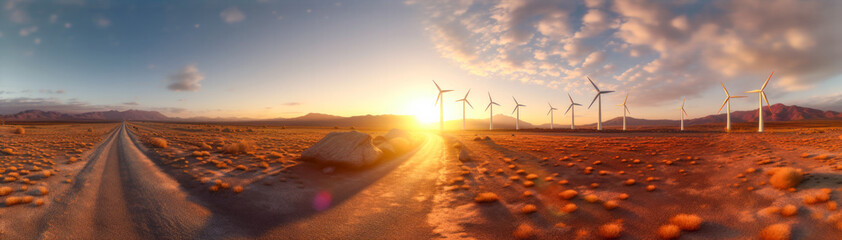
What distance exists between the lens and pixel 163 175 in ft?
54.4

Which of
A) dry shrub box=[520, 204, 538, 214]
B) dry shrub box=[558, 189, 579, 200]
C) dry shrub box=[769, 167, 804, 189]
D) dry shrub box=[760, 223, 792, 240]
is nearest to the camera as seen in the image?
dry shrub box=[760, 223, 792, 240]

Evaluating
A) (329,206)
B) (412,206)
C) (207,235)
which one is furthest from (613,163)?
(207,235)

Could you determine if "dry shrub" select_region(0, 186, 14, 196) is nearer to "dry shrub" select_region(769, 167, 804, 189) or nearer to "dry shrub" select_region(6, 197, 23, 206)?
"dry shrub" select_region(6, 197, 23, 206)

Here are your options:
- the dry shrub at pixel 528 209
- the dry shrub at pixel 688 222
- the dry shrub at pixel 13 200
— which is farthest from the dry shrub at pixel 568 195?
the dry shrub at pixel 13 200

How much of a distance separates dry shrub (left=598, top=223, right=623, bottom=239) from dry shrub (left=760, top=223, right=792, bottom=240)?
3.10 meters

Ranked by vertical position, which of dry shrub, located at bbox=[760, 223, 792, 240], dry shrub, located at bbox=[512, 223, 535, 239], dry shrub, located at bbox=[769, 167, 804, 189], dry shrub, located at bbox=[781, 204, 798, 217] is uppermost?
dry shrub, located at bbox=[769, 167, 804, 189]

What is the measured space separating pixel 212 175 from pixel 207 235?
9.72 metres

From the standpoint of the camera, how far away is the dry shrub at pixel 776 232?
684 cm

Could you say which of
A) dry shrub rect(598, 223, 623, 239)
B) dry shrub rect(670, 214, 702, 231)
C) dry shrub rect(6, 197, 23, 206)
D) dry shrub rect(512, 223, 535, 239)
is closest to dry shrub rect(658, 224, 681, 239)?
dry shrub rect(670, 214, 702, 231)

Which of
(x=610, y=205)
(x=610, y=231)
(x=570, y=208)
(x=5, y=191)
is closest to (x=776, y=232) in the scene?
(x=610, y=231)

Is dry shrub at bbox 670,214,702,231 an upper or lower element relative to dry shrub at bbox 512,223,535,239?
upper

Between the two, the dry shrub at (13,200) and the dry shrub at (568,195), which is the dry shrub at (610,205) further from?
the dry shrub at (13,200)

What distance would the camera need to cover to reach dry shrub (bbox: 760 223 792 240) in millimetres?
6841

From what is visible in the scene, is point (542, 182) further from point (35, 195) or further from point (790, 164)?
point (35, 195)
